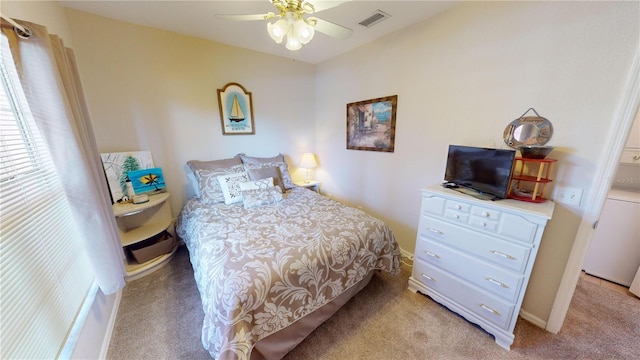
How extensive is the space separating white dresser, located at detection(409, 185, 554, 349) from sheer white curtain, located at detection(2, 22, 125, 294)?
2.22 metres

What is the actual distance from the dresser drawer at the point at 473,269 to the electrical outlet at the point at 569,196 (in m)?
0.61

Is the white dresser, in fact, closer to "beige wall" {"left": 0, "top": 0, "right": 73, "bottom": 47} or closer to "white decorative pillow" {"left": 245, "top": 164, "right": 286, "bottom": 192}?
"white decorative pillow" {"left": 245, "top": 164, "right": 286, "bottom": 192}

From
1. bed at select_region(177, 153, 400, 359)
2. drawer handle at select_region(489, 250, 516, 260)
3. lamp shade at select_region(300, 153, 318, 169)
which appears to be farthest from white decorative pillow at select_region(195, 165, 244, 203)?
drawer handle at select_region(489, 250, 516, 260)

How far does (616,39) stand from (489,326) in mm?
1891

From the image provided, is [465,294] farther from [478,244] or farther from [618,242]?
[618,242]

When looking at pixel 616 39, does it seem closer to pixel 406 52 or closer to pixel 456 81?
pixel 456 81

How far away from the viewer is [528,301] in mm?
1611

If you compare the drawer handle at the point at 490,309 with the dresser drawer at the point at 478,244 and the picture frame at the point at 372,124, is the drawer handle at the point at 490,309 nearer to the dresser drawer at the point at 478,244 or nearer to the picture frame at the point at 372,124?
the dresser drawer at the point at 478,244

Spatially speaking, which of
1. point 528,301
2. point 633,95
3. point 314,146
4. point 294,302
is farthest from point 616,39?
point 314,146

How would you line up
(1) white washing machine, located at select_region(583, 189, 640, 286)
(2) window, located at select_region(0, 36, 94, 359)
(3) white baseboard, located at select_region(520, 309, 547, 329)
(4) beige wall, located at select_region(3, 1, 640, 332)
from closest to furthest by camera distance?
(2) window, located at select_region(0, 36, 94, 359) → (4) beige wall, located at select_region(3, 1, 640, 332) → (3) white baseboard, located at select_region(520, 309, 547, 329) → (1) white washing machine, located at select_region(583, 189, 640, 286)

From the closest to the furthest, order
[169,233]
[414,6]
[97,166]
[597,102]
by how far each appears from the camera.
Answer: [597,102], [97,166], [414,6], [169,233]

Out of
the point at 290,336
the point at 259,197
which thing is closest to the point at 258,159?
the point at 259,197

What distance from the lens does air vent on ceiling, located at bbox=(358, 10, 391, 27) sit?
73.6 inches

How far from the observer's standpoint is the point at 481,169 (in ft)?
5.02
